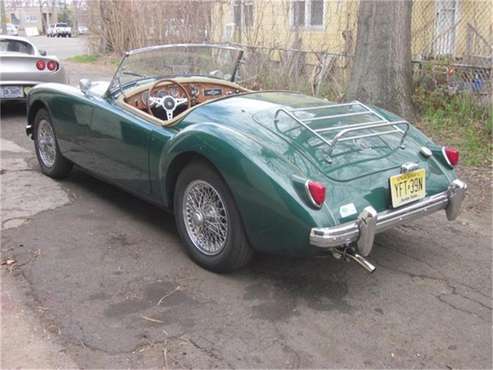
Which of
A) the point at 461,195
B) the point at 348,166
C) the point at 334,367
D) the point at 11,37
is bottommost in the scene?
A: the point at 334,367

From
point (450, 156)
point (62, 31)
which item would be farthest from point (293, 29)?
point (62, 31)

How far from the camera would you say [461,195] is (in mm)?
3732

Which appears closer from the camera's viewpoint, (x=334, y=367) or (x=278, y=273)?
(x=334, y=367)

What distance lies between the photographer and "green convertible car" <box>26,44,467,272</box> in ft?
10.3

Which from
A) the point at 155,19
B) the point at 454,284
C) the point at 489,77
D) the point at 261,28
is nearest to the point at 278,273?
the point at 454,284

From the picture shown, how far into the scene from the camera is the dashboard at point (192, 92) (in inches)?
181

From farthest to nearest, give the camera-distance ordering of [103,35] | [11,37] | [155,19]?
1. [103,35]
2. [155,19]
3. [11,37]

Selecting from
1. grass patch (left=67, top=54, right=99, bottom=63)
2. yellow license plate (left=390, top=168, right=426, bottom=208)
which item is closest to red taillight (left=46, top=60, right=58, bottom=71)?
yellow license plate (left=390, top=168, right=426, bottom=208)

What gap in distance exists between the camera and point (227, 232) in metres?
3.46

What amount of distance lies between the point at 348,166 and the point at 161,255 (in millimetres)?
1430

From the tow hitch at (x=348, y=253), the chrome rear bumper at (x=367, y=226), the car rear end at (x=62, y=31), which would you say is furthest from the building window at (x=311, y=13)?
the car rear end at (x=62, y=31)

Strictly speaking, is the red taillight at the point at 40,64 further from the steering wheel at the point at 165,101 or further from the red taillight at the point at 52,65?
the steering wheel at the point at 165,101

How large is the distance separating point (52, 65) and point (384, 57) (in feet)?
16.9

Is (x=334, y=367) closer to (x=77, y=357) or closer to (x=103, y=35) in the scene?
(x=77, y=357)
